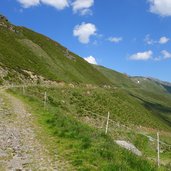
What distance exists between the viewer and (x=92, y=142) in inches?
816

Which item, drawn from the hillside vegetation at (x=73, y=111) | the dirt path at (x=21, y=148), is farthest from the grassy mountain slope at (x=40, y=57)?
the dirt path at (x=21, y=148)

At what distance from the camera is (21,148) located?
19391mm

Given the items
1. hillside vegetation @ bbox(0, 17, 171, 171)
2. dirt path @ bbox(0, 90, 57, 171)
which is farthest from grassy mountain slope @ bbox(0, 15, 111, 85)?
dirt path @ bbox(0, 90, 57, 171)

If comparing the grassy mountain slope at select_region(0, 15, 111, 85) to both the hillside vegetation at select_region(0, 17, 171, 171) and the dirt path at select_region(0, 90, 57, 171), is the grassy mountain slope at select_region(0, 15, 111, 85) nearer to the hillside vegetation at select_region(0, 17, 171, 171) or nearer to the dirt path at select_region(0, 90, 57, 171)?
the hillside vegetation at select_region(0, 17, 171, 171)

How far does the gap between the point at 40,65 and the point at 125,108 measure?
101 ft

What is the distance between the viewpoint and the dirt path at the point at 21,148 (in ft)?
53.0

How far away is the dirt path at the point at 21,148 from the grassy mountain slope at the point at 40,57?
2595 inches

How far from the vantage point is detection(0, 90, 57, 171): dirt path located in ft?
53.0

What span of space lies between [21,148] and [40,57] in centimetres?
11737

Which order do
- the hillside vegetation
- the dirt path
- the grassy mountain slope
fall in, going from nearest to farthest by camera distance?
the dirt path, the hillside vegetation, the grassy mountain slope

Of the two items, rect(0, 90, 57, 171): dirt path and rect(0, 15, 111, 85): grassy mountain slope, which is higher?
rect(0, 15, 111, 85): grassy mountain slope

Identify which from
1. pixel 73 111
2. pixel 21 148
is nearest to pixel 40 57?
pixel 73 111

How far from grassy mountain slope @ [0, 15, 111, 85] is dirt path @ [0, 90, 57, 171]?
6591 centimetres

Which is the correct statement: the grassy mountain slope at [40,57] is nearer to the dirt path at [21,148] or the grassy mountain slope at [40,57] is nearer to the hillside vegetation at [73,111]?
the hillside vegetation at [73,111]
